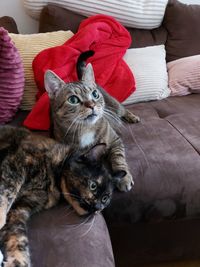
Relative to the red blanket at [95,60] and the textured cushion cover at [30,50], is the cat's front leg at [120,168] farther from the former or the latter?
the textured cushion cover at [30,50]

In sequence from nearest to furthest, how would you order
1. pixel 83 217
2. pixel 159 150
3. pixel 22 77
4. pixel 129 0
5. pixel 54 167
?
pixel 83 217, pixel 54 167, pixel 159 150, pixel 22 77, pixel 129 0

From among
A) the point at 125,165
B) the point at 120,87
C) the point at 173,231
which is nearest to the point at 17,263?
the point at 125,165

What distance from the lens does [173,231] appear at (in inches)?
57.5

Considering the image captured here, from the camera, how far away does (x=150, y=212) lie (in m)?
1.34

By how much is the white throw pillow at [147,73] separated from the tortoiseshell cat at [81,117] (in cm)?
46

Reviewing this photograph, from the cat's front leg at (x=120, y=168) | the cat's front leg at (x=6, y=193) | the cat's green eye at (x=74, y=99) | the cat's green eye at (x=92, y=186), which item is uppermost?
the cat's green eye at (x=74, y=99)

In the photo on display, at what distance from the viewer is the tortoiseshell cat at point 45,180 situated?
1134 millimetres

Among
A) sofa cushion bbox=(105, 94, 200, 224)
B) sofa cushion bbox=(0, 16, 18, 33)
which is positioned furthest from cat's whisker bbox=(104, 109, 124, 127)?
sofa cushion bbox=(0, 16, 18, 33)

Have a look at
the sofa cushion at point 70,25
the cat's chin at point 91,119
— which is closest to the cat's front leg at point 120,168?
the cat's chin at point 91,119

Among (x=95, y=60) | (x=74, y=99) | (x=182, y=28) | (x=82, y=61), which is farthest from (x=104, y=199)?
(x=182, y=28)

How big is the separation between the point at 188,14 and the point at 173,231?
1.26 m

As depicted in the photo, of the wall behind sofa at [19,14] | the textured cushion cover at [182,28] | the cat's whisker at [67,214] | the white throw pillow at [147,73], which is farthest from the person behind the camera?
the wall behind sofa at [19,14]

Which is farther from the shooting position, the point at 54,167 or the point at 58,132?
the point at 58,132

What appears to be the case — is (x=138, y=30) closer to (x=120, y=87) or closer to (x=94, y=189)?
(x=120, y=87)
